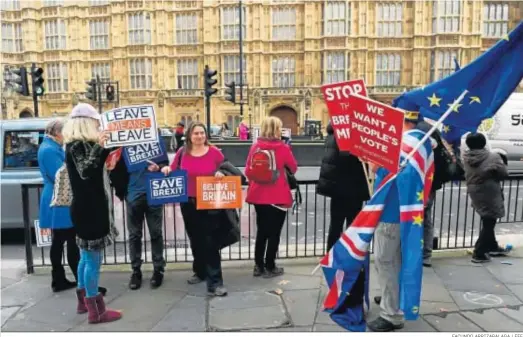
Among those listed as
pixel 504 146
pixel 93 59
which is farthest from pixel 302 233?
pixel 93 59

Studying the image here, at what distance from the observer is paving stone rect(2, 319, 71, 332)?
3.59 meters

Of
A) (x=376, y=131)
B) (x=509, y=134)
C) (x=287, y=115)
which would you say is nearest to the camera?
(x=376, y=131)

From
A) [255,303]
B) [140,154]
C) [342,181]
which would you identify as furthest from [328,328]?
[140,154]

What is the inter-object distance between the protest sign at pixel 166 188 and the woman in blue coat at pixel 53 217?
2.71ft

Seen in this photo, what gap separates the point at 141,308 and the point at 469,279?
329 cm

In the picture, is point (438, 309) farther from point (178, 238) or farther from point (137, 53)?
point (137, 53)

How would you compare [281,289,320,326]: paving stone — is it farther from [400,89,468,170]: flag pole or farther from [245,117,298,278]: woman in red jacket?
[400,89,468,170]: flag pole

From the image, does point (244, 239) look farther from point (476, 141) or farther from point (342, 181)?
point (476, 141)

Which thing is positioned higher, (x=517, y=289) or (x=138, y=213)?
(x=138, y=213)

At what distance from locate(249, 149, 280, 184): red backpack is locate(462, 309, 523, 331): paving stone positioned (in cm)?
213

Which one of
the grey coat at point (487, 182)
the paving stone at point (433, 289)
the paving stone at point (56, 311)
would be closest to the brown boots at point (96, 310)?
the paving stone at point (56, 311)

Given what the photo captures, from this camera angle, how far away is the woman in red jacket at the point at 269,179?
4422mm

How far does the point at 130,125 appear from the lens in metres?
4.08

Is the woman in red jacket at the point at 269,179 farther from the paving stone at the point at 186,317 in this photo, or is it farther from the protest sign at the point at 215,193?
the paving stone at the point at 186,317
